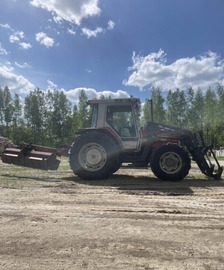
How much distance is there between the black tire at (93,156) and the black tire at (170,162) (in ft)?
4.00

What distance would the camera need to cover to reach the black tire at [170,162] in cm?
589

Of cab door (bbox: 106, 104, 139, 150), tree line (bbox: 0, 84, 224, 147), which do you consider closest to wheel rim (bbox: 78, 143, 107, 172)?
cab door (bbox: 106, 104, 139, 150)

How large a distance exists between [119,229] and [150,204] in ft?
4.07

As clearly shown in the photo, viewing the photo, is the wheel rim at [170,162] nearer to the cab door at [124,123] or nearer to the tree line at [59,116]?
the cab door at [124,123]

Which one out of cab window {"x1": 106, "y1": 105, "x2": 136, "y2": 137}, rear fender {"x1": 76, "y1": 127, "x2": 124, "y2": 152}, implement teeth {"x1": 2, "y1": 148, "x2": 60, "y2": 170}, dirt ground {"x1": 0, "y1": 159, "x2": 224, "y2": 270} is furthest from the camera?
implement teeth {"x1": 2, "y1": 148, "x2": 60, "y2": 170}

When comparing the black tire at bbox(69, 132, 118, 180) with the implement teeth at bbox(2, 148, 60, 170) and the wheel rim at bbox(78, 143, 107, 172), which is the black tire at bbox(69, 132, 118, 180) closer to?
the wheel rim at bbox(78, 143, 107, 172)

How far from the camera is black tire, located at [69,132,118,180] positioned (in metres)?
6.17

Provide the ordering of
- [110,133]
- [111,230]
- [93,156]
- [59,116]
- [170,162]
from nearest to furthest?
[111,230], [170,162], [93,156], [110,133], [59,116]

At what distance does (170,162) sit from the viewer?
6.04 metres

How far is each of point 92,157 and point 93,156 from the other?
0.15ft

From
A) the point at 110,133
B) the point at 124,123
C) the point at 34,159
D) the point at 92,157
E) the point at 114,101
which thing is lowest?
the point at 34,159

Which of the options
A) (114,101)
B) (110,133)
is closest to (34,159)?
(110,133)

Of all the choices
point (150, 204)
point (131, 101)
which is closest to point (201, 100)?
point (131, 101)

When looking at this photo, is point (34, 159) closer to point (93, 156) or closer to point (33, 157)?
point (33, 157)
